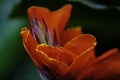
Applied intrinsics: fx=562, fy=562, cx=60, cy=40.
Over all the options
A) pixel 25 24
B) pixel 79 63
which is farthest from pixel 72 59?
pixel 25 24

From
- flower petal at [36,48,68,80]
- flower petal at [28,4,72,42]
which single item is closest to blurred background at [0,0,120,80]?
flower petal at [28,4,72,42]

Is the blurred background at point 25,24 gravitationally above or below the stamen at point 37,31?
below

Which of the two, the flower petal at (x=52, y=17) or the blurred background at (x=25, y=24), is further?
the blurred background at (x=25, y=24)

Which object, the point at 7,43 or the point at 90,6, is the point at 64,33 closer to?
the point at 90,6

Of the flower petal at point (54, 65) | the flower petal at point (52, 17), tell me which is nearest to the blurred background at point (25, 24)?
the flower petal at point (52, 17)

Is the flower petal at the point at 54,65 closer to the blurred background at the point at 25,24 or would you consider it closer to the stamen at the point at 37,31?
the stamen at the point at 37,31

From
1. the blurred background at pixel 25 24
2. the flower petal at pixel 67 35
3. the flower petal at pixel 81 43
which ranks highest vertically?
the flower petal at pixel 81 43

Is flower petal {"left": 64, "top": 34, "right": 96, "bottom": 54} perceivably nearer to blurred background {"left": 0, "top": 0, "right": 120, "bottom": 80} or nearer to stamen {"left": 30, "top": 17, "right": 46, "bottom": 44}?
stamen {"left": 30, "top": 17, "right": 46, "bottom": 44}

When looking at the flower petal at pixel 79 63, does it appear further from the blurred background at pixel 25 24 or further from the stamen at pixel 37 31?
the blurred background at pixel 25 24

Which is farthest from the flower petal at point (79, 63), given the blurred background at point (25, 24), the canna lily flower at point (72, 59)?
the blurred background at point (25, 24)
